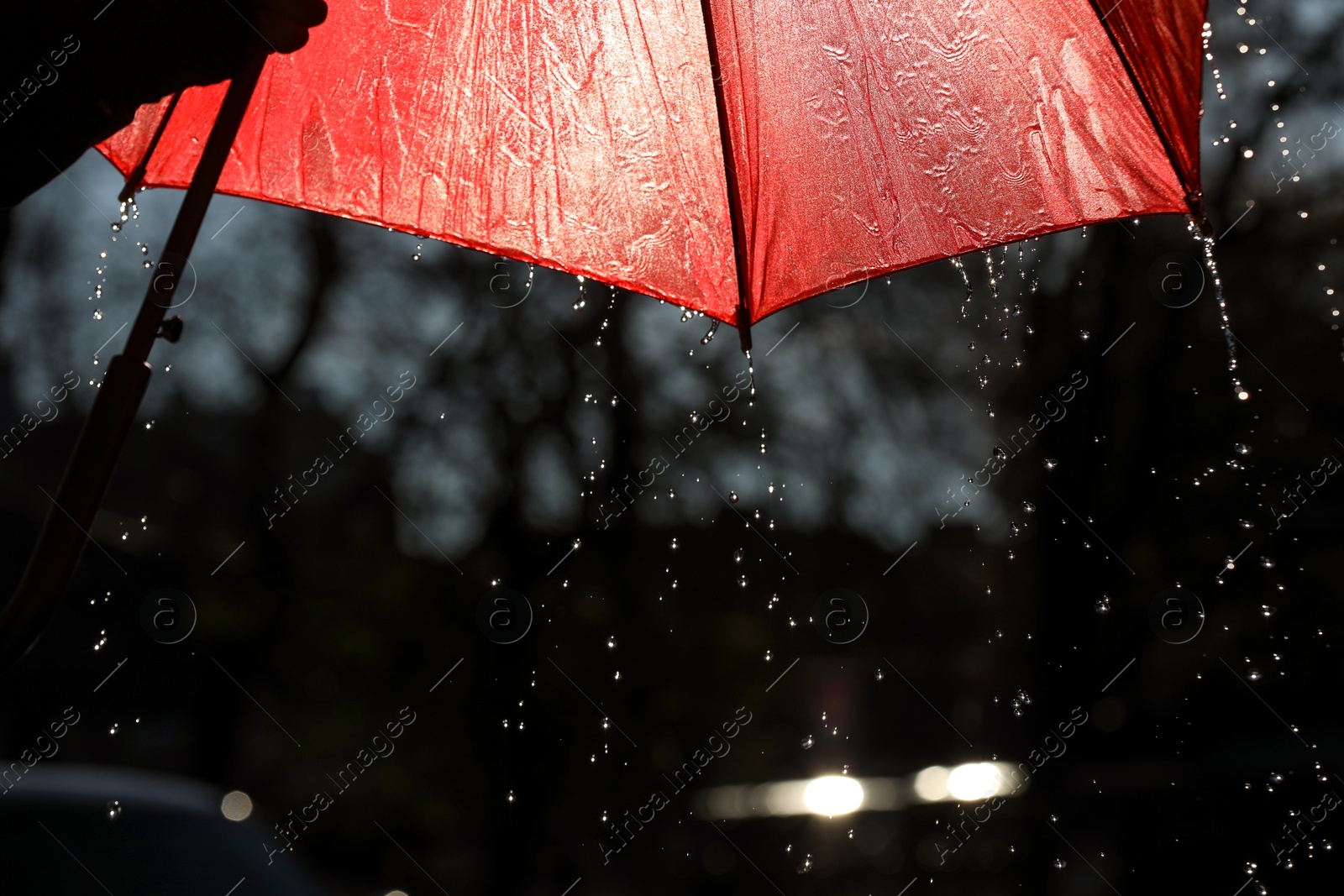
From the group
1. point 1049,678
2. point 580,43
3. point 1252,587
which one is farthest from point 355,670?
point 580,43

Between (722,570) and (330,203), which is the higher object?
(330,203)

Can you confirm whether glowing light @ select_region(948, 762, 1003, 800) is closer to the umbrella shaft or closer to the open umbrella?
the open umbrella

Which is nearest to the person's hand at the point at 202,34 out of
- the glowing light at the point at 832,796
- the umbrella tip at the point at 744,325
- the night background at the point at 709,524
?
the umbrella tip at the point at 744,325

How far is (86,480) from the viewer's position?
112 cm

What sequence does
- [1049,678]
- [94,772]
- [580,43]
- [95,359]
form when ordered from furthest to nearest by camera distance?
1. [1049,678]
2. [95,359]
3. [94,772]
4. [580,43]

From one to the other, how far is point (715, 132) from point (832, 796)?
552 inches

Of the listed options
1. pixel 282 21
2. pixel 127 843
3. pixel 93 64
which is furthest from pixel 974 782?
pixel 93 64

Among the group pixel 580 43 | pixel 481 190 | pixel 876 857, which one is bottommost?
pixel 876 857

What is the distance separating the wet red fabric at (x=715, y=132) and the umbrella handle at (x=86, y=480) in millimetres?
852

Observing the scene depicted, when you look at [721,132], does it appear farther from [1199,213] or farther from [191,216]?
[191,216]

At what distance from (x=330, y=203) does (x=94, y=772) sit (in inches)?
89.8

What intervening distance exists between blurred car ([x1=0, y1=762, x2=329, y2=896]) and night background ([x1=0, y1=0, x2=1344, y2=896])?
4.51m

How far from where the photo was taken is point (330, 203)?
216 centimetres

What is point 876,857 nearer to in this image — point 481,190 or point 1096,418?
point 1096,418
